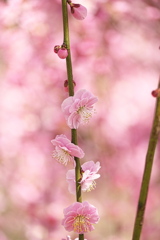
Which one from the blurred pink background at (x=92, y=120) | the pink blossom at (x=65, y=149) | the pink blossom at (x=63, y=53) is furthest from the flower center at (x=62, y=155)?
the blurred pink background at (x=92, y=120)

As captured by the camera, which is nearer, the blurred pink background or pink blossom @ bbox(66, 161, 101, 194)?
pink blossom @ bbox(66, 161, 101, 194)

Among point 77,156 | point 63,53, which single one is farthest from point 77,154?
point 63,53

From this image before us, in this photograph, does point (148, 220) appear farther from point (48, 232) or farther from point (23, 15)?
point (23, 15)

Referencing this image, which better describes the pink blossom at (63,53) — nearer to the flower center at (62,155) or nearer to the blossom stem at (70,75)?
the blossom stem at (70,75)

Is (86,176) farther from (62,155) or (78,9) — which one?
(78,9)

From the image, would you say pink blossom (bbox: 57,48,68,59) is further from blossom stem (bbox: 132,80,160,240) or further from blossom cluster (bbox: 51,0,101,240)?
blossom stem (bbox: 132,80,160,240)

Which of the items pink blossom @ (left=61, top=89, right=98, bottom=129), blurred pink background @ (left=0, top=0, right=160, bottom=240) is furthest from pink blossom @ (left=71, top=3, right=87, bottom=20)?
blurred pink background @ (left=0, top=0, right=160, bottom=240)

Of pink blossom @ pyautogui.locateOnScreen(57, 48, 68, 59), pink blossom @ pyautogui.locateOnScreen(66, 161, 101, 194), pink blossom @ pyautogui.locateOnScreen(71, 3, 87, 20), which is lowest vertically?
pink blossom @ pyautogui.locateOnScreen(66, 161, 101, 194)
